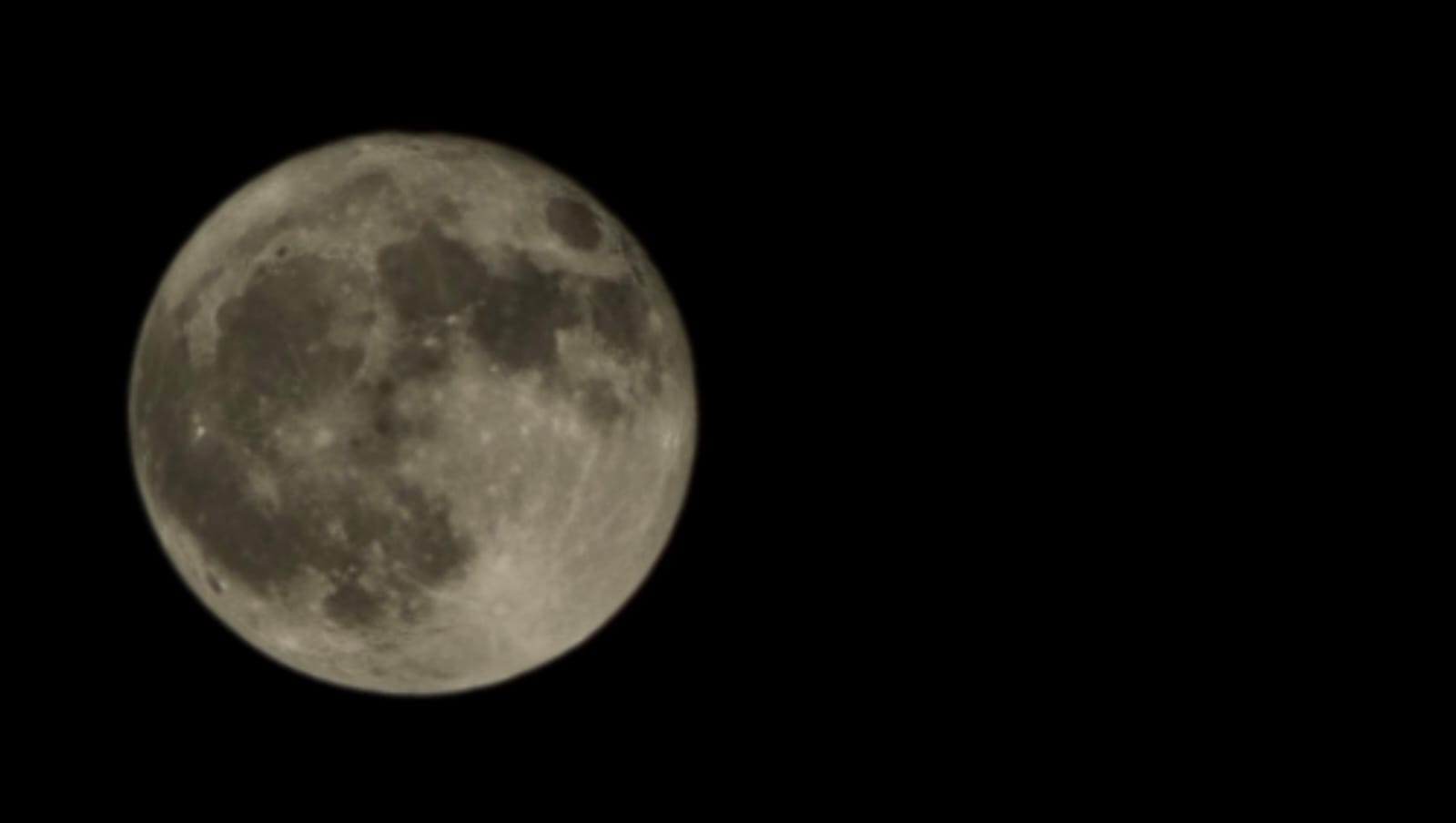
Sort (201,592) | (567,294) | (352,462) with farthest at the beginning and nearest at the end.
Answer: (201,592) → (567,294) → (352,462)

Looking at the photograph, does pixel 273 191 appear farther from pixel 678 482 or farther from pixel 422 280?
pixel 678 482

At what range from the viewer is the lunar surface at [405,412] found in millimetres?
4316

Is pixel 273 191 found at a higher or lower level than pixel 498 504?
higher

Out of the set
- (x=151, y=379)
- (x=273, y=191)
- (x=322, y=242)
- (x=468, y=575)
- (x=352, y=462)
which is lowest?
(x=468, y=575)

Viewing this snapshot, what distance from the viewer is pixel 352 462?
430 cm

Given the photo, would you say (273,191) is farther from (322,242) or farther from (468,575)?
(468,575)

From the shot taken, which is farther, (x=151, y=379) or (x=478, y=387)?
(x=151, y=379)

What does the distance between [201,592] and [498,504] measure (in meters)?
1.60

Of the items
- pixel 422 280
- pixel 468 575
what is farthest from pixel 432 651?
pixel 422 280

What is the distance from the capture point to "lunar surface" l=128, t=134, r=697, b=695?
14.2 feet

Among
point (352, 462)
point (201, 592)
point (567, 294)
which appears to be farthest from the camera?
point (201, 592)

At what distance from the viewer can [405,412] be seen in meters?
4.28

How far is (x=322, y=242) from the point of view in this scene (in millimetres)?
4504

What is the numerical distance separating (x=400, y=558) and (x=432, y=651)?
534mm
